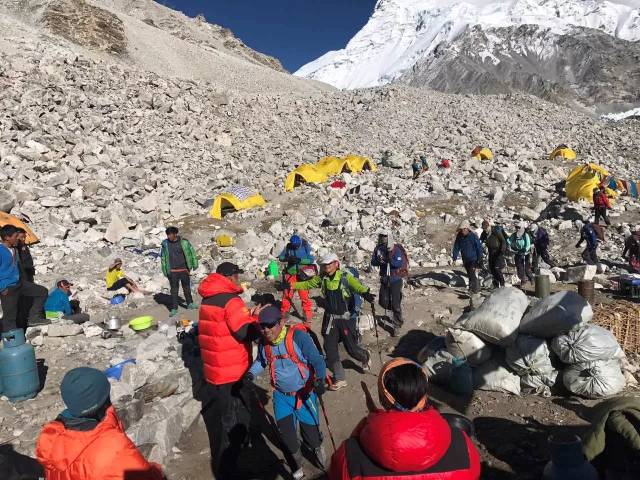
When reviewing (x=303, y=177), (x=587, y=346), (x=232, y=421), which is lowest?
(x=232, y=421)

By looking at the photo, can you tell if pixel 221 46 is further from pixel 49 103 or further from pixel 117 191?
pixel 117 191

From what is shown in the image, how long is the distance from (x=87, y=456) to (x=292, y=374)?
5.16ft

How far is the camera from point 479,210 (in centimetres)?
1491

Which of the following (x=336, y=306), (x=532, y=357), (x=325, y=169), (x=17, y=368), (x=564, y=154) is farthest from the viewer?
(x=564, y=154)

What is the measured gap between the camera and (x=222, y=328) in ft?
11.2

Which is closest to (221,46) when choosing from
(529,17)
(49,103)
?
(49,103)

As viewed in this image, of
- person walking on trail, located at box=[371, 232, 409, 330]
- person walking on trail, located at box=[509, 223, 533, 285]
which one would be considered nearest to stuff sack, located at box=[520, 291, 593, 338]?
person walking on trail, located at box=[371, 232, 409, 330]

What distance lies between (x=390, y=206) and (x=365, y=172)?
13.4 ft

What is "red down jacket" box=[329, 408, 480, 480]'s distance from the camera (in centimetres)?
159

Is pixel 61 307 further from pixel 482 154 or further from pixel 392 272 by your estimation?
pixel 482 154

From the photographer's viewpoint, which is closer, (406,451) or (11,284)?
(406,451)

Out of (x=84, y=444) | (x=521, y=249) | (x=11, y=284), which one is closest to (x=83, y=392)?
(x=84, y=444)

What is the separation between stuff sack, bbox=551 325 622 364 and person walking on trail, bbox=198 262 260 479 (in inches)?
121

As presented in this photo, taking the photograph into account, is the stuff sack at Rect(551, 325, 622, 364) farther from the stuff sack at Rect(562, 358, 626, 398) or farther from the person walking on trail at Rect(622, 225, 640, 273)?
the person walking on trail at Rect(622, 225, 640, 273)
